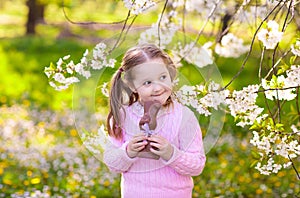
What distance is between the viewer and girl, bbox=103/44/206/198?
1.82 metres

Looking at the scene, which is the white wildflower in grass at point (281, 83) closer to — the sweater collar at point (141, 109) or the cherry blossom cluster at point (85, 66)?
the sweater collar at point (141, 109)

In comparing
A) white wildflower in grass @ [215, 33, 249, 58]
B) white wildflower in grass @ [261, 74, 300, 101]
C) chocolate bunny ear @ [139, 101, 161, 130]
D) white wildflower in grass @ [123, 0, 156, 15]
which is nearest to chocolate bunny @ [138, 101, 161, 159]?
chocolate bunny ear @ [139, 101, 161, 130]

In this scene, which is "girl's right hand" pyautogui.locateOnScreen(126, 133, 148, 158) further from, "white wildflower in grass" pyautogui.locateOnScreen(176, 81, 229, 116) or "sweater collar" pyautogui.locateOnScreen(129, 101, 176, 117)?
"white wildflower in grass" pyautogui.locateOnScreen(176, 81, 229, 116)

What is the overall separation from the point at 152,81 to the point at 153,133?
157 millimetres

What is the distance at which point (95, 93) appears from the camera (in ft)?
7.02

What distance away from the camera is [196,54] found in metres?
2.63

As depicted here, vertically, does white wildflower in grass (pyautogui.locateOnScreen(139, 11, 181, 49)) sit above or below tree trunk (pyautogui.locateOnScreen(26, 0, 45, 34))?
below

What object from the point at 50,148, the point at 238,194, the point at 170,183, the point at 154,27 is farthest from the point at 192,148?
the point at 50,148

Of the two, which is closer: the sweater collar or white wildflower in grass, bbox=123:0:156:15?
the sweater collar

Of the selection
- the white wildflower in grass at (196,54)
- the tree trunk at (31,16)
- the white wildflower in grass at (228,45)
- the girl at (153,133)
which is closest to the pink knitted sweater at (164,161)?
the girl at (153,133)

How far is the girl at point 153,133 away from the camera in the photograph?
182 centimetres

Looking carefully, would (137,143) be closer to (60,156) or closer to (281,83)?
(281,83)

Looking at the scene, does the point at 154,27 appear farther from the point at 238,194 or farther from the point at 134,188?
the point at 238,194

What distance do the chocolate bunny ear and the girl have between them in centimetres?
1
